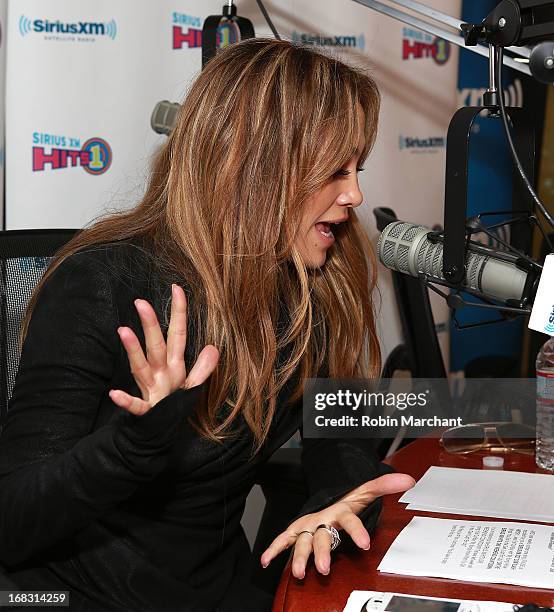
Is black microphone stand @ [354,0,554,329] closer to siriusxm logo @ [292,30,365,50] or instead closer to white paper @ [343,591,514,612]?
white paper @ [343,591,514,612]

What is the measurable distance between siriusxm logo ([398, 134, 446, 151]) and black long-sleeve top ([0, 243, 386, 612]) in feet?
5.24

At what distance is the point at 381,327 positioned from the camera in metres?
2.77

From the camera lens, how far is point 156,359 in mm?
994

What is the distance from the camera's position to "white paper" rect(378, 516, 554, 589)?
0.99 metres

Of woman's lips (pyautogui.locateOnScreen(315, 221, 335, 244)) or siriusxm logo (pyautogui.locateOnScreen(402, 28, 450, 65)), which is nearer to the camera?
woman's lips (pyautogui.locateOnScreen(315, 221, 335, 244))

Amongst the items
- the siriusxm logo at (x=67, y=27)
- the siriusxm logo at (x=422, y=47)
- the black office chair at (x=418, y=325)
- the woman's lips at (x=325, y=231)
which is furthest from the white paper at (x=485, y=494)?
the siriusxm logo at (x=422, y=47)

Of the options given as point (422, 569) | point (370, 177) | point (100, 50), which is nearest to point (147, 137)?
point (100, 50)

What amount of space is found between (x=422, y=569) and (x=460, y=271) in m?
0.40

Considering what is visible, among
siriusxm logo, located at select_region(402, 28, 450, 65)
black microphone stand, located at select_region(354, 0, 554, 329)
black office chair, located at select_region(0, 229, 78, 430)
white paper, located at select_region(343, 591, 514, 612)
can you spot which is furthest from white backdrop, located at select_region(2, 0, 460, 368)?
white paper, located at select_region(343, 591, 514, 612)

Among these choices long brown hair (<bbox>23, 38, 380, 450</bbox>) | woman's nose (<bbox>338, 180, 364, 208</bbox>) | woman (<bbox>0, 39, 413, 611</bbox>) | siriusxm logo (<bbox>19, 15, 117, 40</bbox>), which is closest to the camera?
woman (<bbox>0, 39, 413, 611</bbox>)

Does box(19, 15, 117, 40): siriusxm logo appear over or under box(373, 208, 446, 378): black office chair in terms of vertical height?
over

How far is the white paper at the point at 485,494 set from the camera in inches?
46.8

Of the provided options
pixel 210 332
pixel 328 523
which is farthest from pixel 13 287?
pixel 328 523

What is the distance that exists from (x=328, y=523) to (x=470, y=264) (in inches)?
15.4
